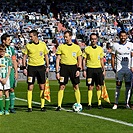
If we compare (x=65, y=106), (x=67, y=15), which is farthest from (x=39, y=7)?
(x=65, y=106)

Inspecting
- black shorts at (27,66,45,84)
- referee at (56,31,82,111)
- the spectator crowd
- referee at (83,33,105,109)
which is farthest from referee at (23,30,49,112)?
the spectator crowd

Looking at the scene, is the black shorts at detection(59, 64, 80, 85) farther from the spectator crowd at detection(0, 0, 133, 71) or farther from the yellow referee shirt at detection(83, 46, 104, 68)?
the spectator crowd at detection(0, 0, 133, 71)

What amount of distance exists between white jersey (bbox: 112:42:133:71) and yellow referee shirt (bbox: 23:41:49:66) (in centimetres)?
192

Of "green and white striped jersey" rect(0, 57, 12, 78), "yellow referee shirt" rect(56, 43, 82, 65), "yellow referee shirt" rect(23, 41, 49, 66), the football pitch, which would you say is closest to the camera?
the football pitch

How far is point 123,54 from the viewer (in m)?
15.1

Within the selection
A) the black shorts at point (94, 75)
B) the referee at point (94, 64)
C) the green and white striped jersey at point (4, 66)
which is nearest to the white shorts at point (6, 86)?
the green and white striped jersey at point (4, 66)

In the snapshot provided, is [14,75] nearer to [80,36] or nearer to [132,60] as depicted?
[132,60]

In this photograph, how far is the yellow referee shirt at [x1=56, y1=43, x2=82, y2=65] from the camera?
14.8 m

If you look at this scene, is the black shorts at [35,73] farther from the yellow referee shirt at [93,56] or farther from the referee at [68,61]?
the yellow referee shirt at [93,56]

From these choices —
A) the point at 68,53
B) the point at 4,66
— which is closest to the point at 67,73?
the point at 68,53

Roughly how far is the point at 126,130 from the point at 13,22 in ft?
98.0

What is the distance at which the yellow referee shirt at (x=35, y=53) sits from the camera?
14617 mm

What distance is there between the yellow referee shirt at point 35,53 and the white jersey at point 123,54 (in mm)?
1916

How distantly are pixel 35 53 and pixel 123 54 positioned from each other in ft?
7.61
